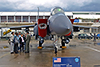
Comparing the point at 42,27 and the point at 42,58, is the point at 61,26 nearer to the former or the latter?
the point at 42,27

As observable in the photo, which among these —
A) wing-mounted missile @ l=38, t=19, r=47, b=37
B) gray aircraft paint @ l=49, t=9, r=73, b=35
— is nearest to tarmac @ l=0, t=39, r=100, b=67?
wing-mounted missile @ l=38, t=19, r=47, b=37

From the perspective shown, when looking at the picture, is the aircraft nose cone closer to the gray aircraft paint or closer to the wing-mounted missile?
the gray aircraft paint

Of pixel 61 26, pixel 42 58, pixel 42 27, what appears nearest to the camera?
pixel 61 26

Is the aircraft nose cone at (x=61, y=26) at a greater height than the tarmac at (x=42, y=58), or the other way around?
the aircraft nose cone at (x=61, y=26)

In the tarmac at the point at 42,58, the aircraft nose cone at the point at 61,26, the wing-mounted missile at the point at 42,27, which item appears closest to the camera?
the aircraft nose cone at the point at 61,26

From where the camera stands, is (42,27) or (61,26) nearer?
(61,26)

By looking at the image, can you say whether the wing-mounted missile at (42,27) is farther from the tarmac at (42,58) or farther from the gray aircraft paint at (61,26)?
the tarmac at (42,58)

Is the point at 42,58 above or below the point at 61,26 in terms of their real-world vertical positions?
below

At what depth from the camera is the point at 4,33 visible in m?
23.6

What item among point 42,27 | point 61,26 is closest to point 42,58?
point 42,27

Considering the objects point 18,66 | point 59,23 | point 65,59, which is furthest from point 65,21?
point 18,66

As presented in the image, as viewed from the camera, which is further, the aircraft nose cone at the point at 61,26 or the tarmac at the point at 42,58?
the tarmac at the point at 42,58

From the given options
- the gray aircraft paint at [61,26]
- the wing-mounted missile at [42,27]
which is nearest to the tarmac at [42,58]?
the wing-mounted missile at [42,27]

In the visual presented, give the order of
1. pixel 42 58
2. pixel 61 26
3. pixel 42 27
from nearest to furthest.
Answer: pixel 61 26
pixel 42 58
pixel 42 27
